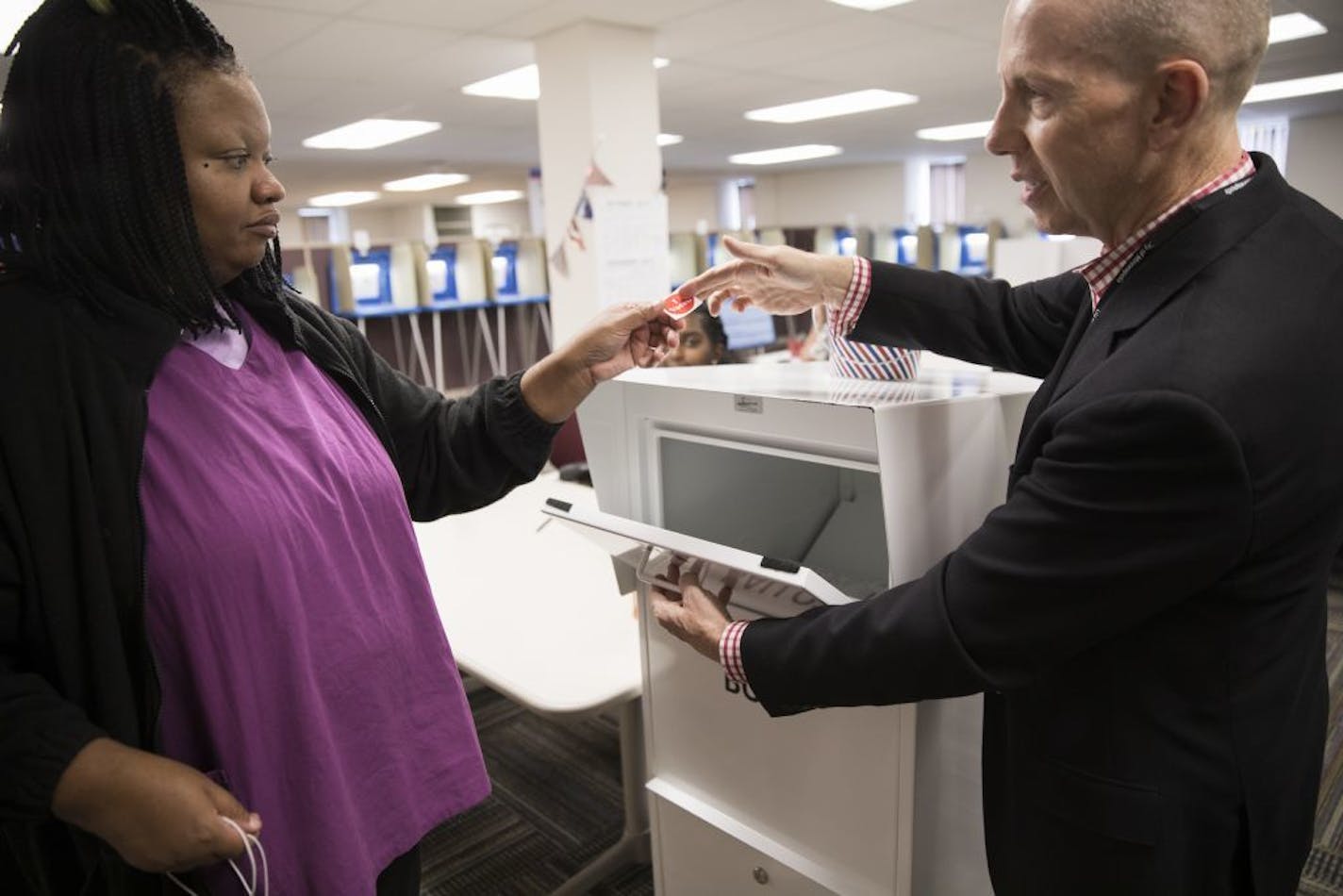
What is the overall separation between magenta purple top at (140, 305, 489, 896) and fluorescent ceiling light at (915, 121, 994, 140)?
6.84 m

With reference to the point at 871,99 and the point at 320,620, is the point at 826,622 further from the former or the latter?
the point at 871,99

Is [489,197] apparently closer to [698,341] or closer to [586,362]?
[698,341]

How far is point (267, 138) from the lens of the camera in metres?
0.85

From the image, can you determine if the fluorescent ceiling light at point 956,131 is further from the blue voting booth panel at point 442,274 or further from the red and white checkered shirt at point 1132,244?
the red and white checkered shirt at point 1132,244

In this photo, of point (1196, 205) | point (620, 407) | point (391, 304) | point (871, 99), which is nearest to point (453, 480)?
point (620, 407)

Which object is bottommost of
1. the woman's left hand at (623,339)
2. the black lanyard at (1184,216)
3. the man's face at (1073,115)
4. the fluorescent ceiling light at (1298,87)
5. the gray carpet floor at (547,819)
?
the gray carpet floor at (547,819)

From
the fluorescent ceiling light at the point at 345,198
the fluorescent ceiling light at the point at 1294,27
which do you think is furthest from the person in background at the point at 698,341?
the fluorescent ceiling light at the point at 345,198

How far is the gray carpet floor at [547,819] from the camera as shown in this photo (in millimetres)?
1935

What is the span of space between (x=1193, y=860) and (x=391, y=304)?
393 cm

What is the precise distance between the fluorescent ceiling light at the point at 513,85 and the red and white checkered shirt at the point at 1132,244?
352 centimetres

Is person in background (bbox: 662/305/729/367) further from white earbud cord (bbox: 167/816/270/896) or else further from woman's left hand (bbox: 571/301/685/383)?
white earbud cord (bbox: 167/816/270/896)

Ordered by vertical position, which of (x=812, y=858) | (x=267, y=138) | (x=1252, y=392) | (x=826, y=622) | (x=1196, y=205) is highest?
(x=267, y=138)

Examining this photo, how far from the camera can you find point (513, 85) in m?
4.37

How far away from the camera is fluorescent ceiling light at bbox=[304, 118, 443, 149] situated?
5430 mm
